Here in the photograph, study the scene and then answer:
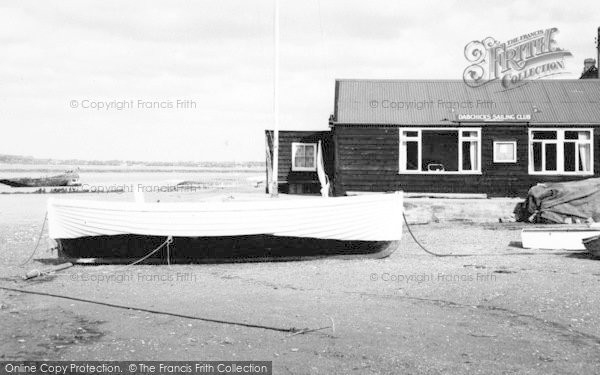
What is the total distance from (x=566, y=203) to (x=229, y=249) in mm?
10998

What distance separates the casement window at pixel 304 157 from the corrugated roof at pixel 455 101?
2.52 metres

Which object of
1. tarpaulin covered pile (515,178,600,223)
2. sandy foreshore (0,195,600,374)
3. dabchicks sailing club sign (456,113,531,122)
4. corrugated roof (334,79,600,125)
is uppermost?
corrugated roof (334,79,600,125)

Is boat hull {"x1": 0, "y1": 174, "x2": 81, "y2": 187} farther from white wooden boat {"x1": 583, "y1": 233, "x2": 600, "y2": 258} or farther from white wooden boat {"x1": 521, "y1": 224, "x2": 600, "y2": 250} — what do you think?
white wooden boat {"x1": 583, "y1": 233, "x2": 600, "y2": 258}

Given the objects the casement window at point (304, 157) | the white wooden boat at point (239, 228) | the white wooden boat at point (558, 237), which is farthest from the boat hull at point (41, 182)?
the white wooden boat at point (558, 237)

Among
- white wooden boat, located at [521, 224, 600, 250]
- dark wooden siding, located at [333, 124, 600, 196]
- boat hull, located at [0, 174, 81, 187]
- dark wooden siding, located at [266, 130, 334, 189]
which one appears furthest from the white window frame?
boat hull, located at [0, 174, 81, 187]

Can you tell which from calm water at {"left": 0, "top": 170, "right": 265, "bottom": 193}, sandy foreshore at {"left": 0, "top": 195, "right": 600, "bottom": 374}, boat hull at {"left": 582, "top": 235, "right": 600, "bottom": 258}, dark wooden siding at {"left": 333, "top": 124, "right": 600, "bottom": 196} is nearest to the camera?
sandy foreshore at {"left": 0, "top": 195, "right": 600, "bottom": 374}

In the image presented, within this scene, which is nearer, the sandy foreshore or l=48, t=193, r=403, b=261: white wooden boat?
the sandy foreshore

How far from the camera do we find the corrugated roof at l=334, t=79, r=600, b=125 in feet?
75.9

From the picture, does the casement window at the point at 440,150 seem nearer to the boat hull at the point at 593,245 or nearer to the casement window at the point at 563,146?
the casement window at the point at 563,146

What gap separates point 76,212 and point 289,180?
475 inches

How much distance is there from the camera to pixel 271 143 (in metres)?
26.5

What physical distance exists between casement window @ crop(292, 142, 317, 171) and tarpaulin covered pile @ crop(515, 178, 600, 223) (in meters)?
8.53

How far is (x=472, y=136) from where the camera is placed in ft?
Result: 75.7

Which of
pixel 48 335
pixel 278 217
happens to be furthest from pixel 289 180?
pixel 48 335
